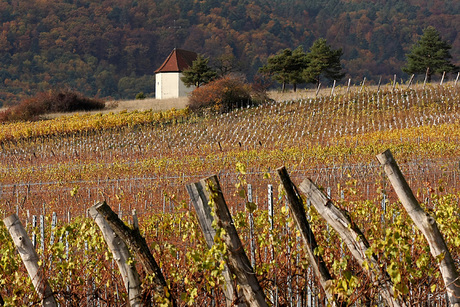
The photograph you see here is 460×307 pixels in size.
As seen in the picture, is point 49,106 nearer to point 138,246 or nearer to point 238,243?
point 138,246

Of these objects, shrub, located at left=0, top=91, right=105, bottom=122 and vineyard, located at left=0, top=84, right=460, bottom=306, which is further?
shrub, located at left=0, top=91, right=105, bottom=122

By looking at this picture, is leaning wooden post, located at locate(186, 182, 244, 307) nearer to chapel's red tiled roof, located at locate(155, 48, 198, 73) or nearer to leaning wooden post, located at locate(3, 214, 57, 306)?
leaning wooden post, located at locate(3, 214, 57, 306)

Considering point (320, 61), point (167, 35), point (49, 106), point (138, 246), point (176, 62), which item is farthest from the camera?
point (167, 35)

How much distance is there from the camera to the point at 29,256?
431cm

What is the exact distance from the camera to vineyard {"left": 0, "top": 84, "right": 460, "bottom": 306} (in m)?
5.74

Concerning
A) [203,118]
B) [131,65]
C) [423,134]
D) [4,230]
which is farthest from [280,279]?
[131,65]

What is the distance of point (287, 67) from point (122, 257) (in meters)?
47.3

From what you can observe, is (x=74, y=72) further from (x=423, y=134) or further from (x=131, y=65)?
(x=423, y=134)

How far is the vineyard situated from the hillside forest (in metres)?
45.4

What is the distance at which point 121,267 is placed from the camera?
14.0ft

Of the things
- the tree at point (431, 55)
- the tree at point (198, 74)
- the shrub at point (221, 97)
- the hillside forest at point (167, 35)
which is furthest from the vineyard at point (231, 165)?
the hillside forest at point (167, 35)

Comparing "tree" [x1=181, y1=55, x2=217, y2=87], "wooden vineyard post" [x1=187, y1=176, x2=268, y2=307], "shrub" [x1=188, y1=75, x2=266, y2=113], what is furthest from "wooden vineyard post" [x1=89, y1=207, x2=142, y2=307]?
"tree" [x1=181, y1=55, x2=217, y2=87]

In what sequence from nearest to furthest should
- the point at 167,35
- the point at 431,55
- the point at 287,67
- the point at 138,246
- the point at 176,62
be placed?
the point at 138,246 < the point at 287,67 < the point at 431,55 < the point at 176,62 < the point at 167,35

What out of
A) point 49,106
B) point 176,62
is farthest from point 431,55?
point 49,106
